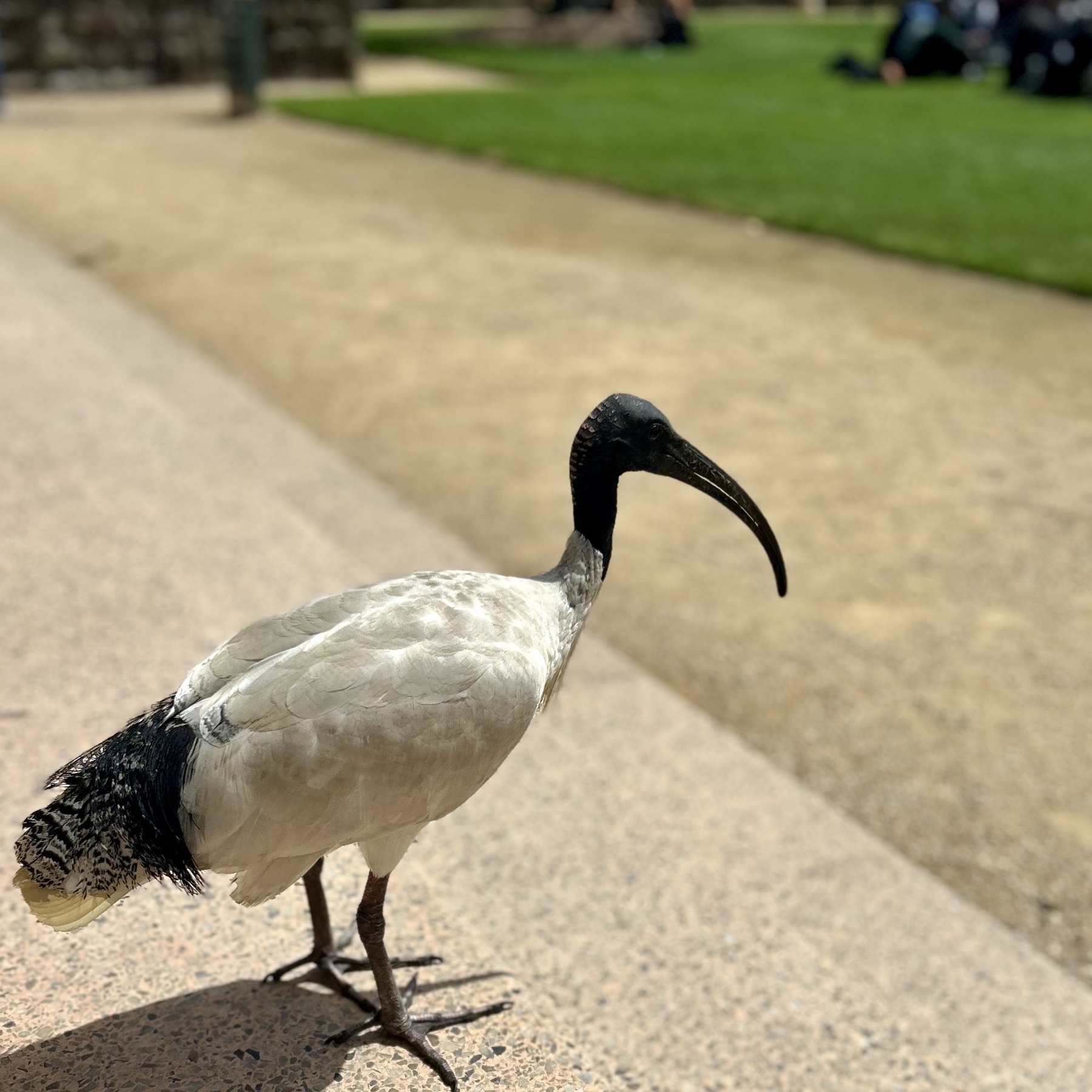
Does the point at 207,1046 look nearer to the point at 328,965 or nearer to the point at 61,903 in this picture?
the point at 328,965

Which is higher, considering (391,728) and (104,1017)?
(391,728)

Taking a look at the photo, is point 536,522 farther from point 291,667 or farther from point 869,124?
point 869,124

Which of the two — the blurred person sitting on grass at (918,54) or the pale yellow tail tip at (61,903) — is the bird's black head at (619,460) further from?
the blurred person sitting on grass at (918,54)

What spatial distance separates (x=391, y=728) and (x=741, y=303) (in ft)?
29.8

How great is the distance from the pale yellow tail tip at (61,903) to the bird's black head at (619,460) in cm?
115

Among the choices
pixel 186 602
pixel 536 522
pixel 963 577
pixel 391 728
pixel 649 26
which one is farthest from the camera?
pixel 649 26

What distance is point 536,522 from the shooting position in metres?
6.88

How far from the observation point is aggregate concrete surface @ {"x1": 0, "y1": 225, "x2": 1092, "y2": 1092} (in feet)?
9.51

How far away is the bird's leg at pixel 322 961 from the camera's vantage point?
118 inches

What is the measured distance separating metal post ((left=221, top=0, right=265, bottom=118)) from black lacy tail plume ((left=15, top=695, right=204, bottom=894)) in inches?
817

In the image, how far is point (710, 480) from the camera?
279cm

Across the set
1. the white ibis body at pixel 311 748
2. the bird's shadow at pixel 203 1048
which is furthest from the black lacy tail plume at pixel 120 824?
the bird's shadow at pixel 203 1048

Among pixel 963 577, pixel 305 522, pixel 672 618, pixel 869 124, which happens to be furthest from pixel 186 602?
pixel 869 124

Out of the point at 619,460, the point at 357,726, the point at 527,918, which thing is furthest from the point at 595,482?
the point at 527,918
